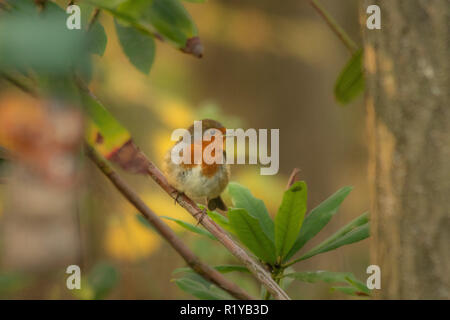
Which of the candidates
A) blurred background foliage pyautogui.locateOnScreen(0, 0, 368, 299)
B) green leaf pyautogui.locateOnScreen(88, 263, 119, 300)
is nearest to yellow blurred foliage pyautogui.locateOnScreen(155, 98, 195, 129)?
blurred background foliage pyautogui.locateOnScreen(0, 0, 368, 299)

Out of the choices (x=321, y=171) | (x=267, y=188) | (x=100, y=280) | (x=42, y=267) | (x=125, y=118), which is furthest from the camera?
(x=125, y=118)

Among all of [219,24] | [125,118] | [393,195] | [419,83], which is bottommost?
[393,195]

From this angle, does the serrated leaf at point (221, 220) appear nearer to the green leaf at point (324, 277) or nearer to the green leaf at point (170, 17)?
the green leaf at point (324, 277)

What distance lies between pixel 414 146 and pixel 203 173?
1.00 metres

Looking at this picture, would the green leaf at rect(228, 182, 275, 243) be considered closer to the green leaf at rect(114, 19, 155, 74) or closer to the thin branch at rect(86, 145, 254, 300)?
the thin branch at rect(86, 145, 254, 300)

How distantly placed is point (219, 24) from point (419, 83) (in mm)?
2744

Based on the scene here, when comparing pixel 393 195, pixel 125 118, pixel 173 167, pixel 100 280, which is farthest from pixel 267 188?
pixel 125 118

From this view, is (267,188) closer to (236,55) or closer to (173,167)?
(173,167)

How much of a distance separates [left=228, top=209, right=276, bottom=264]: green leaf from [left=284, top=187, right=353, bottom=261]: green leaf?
0.07m

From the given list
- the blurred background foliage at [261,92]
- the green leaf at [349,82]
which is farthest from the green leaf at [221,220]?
the blurred background foliage at [261,92]

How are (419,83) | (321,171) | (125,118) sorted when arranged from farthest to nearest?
(125,118), (321,171), (419,83)

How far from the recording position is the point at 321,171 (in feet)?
10.2

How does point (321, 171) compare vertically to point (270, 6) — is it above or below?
below
